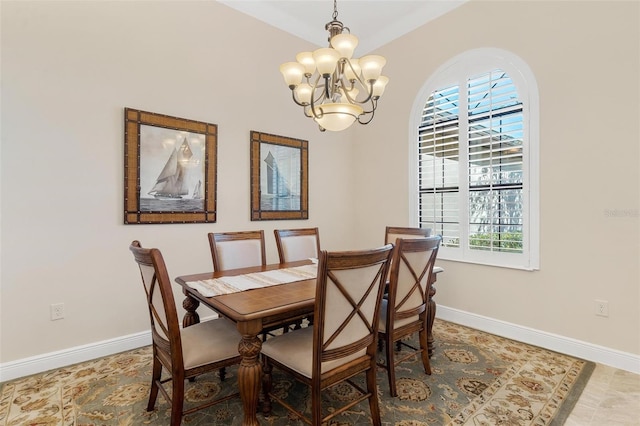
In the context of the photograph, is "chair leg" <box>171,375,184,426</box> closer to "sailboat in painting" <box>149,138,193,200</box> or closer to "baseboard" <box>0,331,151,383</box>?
"baseboard" <box>0,331,151,383</box>

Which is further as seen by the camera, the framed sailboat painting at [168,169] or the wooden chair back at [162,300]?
the framed sailboat painting at [168,169]

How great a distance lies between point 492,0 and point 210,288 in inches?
144

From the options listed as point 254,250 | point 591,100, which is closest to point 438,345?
point 254,250

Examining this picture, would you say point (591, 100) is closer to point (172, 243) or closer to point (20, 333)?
point (172, 243)

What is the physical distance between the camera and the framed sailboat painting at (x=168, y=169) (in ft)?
8.93

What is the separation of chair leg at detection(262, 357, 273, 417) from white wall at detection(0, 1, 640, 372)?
1593 millimetres

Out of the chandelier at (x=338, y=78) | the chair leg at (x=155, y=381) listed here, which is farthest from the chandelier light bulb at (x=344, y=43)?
the chair leg at (x=155, y=381)

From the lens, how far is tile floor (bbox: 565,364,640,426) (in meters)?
1.79

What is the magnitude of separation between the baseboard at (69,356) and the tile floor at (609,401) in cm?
321

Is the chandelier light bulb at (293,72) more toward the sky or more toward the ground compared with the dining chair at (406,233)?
→ more toward the sky

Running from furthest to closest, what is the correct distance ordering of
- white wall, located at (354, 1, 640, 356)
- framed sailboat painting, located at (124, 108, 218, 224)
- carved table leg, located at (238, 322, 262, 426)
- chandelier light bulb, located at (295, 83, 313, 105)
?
framed sailboat painting, located at (124, 108, 218, 224), white wall, located at (354, 1, 640, 356), chandelier light bulb, located at (295, 83, 313, 105), carved table leg, located at (238, 322, 262, 426)

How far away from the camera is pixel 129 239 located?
274 centimetres

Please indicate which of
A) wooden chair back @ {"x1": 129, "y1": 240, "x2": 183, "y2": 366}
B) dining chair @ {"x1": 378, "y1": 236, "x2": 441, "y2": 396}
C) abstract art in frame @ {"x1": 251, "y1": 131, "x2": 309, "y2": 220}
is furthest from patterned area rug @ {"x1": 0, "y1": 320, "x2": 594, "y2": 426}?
abstract art in frame @ {"x1": 251, "y1": 131, "x2": 309, "y2": 220}

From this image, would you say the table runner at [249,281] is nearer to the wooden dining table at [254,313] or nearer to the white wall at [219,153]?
the wooden dining table at [254,313]
